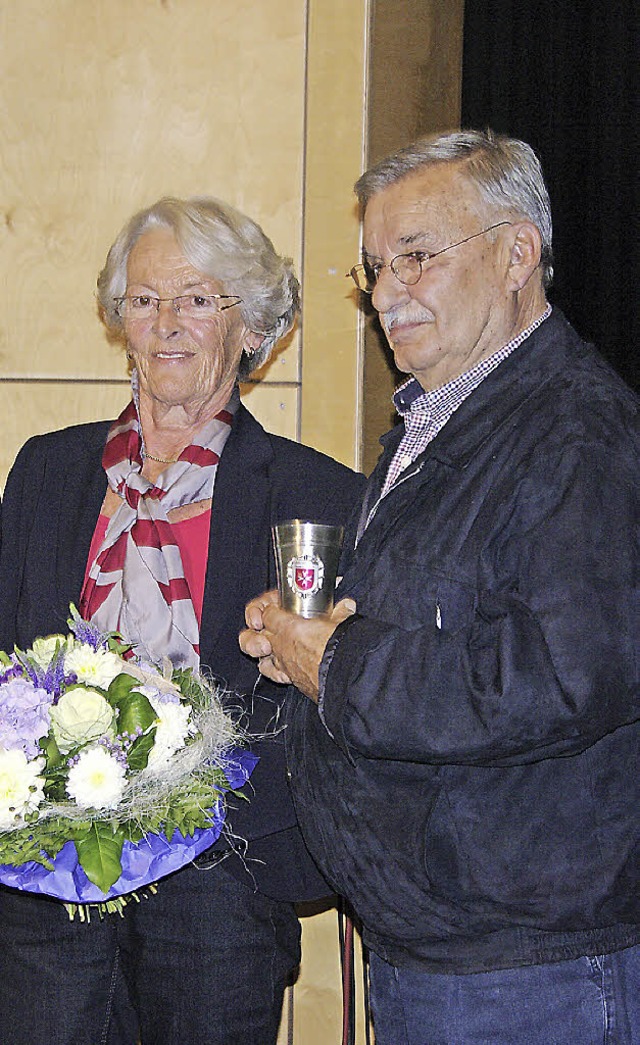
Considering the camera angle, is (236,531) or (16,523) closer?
(236,531)

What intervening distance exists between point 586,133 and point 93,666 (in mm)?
1715

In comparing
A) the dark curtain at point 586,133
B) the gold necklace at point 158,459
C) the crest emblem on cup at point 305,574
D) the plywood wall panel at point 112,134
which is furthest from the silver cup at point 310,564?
the plywood wall panel at point 112,134

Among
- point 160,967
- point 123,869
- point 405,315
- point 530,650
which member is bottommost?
point 160,967

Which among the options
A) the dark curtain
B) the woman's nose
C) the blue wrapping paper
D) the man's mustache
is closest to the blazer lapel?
the woman's nose

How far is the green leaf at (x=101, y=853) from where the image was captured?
1830 millimetres

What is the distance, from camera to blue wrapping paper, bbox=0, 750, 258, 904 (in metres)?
1.88

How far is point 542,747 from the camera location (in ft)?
5.15

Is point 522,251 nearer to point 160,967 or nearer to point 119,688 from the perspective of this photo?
point 119,688

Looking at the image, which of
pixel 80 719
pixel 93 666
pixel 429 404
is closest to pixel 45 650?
pixel 93 666

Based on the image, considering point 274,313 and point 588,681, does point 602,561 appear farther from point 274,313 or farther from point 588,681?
point 274,313

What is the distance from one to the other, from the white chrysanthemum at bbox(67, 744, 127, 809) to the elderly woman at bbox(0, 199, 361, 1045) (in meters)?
0.44

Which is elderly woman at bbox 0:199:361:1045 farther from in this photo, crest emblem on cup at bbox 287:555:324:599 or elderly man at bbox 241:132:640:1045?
crest emblem on cup at bbox 287:555:324:599

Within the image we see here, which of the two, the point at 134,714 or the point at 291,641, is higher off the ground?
the point at 291,641

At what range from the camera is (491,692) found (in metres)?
1.53
